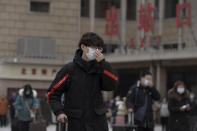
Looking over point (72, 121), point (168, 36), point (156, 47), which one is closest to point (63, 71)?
point (72, 121)

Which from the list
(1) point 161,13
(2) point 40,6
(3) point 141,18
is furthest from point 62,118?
(2) point 40,6

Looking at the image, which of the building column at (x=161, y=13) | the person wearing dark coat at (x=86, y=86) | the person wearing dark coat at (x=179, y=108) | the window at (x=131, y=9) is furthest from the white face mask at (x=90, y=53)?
the window at (x=131, y=9)

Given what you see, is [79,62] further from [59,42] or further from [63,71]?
[59,42]

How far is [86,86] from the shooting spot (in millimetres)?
6773

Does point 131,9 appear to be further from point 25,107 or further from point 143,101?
point 143,101

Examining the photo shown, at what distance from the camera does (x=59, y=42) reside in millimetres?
42812

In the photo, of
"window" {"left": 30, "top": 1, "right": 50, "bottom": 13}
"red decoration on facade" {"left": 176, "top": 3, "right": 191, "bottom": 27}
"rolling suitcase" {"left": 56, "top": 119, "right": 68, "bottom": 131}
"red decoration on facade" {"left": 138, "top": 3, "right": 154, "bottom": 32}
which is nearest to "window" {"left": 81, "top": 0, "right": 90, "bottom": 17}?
"window" {"left": 30, "top": 1, "right": 50, "bottom": 13}

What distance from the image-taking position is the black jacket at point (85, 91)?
22.1 ft

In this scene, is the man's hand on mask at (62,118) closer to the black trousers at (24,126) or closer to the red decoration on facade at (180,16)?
the black trousers at (24,126)

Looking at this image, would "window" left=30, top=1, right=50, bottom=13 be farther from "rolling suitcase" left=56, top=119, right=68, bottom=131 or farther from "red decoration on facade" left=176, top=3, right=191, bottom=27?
"rolling suitcase" left=56, top=119, right=68, bottom=131

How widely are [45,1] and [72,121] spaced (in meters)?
36.5

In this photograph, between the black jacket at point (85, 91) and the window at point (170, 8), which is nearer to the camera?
the black jacket at point (85, 91)

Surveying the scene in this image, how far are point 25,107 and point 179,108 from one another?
4.16 meters

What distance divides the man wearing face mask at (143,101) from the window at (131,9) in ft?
105
